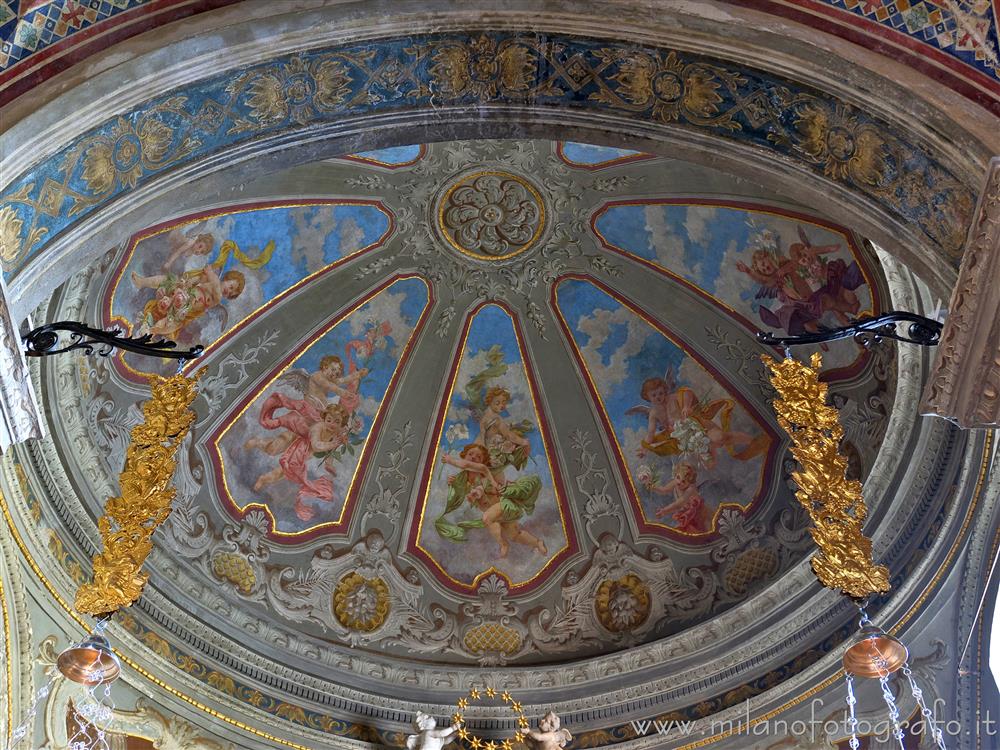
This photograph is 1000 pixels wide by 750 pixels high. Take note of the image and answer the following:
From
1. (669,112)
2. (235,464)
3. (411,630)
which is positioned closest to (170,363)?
(235,464)

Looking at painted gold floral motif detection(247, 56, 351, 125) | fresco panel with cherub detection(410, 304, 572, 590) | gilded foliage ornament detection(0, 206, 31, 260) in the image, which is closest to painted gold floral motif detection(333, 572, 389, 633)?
fresco panel with cherub detection(410, 304, 572, 590)

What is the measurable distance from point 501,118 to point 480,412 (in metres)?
6.84

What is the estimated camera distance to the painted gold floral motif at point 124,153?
6.97 metres

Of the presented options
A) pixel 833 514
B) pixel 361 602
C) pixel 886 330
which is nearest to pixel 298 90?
pixel 886 330

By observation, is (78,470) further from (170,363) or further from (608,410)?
(608,410)

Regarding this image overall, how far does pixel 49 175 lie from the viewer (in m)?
6.74

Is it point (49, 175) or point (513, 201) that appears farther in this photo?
point (513, 201)

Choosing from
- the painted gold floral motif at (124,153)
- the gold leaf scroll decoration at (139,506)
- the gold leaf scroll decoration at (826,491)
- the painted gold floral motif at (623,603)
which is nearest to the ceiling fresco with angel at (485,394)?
the painted gold floral motif at (623,603)

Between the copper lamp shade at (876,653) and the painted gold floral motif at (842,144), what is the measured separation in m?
2.78

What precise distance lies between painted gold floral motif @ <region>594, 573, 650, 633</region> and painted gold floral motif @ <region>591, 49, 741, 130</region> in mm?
6974

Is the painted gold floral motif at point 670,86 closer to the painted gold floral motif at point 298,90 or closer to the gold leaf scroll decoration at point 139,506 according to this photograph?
the painted gold floral motif at point 298,90

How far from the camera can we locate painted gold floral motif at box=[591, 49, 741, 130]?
292 inches

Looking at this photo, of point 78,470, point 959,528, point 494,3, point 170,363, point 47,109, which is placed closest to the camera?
point 47,109

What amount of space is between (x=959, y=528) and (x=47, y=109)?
804cm
